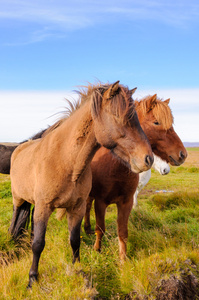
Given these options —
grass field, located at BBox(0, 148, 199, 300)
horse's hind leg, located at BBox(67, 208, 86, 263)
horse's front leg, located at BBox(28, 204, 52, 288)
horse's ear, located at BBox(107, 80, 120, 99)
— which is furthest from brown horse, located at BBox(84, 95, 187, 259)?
horse's ear, located at BBox(107, 80, 120, 99)

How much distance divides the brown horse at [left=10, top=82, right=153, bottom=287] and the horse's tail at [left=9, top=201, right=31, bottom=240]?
148 centimetres

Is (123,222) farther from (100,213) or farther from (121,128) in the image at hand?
(121,128)

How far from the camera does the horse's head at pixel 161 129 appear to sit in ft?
13.8

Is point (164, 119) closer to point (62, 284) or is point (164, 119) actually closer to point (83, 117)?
point (83, 117)

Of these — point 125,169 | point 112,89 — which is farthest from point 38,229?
point 112,89

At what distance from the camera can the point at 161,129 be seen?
424 centimetres

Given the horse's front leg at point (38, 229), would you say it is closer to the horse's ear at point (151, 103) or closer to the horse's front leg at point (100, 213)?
the horse's front leg at point (100, 213)

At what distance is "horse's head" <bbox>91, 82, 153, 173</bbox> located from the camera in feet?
8.53

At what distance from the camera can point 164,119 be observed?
420 cm

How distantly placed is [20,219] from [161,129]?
3166mm

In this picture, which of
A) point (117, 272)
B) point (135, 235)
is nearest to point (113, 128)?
point (117, 272)

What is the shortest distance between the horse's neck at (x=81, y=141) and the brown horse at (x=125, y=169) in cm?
93

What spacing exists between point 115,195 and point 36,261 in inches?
55.7

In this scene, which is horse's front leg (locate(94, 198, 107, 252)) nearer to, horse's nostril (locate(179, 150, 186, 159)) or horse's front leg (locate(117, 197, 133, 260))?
horse's front leg (locate(117, 197, 133, 260))
